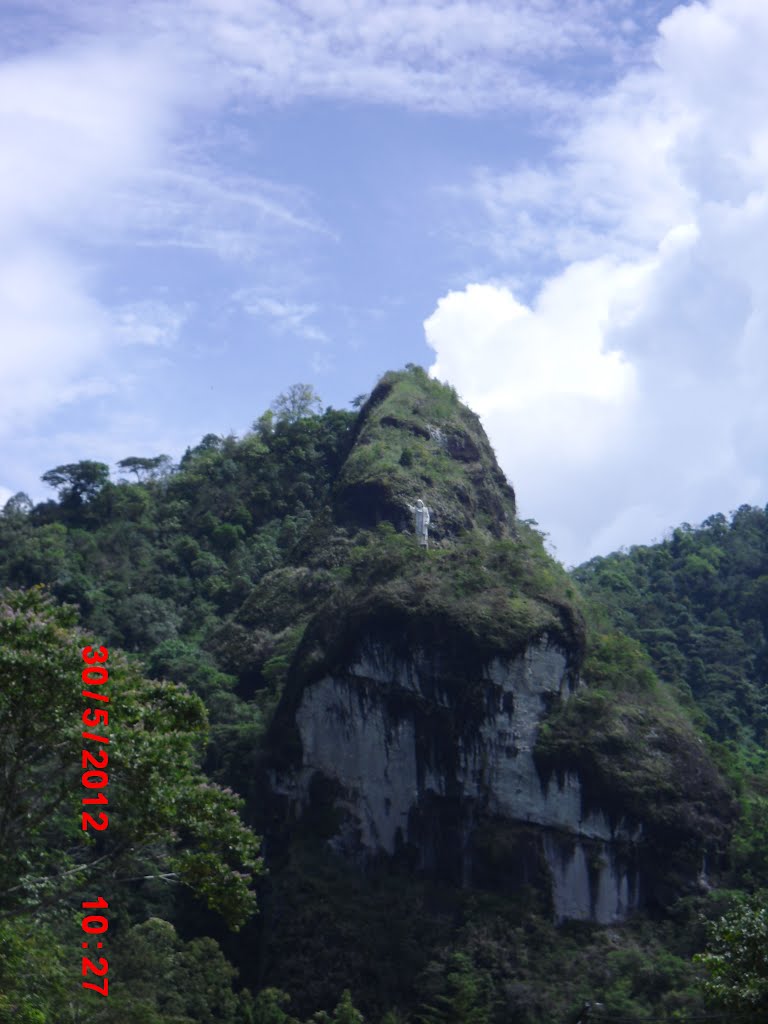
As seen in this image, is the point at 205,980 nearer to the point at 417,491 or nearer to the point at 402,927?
the point at 402,927

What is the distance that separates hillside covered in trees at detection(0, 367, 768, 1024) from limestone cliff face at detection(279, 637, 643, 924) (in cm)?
32

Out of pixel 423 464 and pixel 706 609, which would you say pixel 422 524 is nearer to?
pixel 423 464

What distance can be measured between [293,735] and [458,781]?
4545mm

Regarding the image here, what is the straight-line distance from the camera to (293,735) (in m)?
34.6

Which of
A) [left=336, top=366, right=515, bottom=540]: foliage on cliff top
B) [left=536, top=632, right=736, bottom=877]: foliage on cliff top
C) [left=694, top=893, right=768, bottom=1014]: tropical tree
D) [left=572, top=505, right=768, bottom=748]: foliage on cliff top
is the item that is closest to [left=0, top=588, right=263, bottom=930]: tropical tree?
[left=694, top=893, right=768, bottom=1014]: tropical tree

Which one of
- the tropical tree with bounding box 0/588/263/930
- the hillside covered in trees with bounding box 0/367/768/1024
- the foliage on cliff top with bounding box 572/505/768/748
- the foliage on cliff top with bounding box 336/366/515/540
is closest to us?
the tropical tree with bounding box 0/588/263/930

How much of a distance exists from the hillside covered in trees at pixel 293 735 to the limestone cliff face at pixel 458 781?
0.32m

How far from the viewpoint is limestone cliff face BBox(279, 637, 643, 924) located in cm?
3158

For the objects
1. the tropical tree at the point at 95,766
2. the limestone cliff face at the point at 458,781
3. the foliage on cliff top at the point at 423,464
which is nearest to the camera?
the tropical tree at the point at 95,766

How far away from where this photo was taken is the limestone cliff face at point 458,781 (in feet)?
104

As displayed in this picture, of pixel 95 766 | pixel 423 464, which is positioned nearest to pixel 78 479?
pixel 423 464

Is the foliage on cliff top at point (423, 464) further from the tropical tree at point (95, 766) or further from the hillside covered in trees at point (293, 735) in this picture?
the tropical tree at point (95, 766)

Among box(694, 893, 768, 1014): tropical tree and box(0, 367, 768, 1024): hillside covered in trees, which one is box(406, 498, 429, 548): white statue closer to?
box(0, 367, 768, 1024): hillside covered in trees
